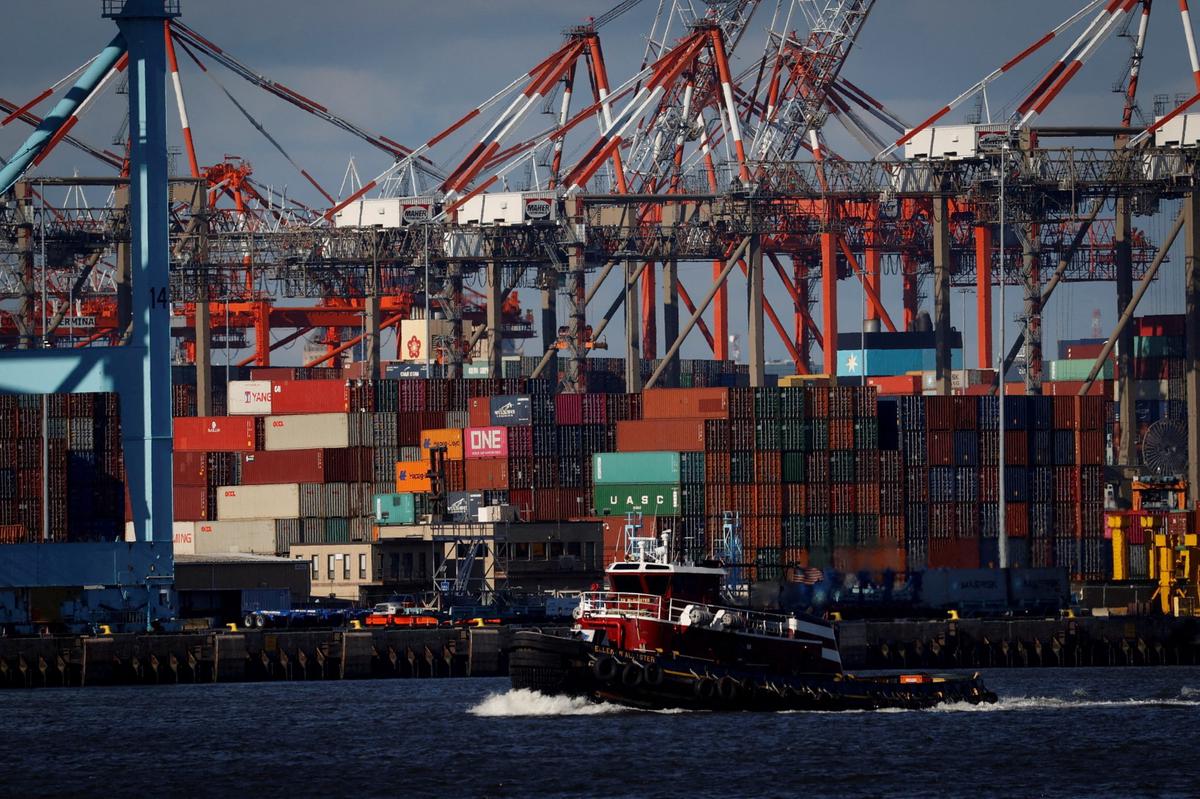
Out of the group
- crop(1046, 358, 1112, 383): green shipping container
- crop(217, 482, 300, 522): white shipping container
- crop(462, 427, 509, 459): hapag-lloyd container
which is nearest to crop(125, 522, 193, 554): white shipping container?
crop(217, 482, 300, 522): white shipping container

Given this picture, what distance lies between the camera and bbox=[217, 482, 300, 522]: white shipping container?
11756cm

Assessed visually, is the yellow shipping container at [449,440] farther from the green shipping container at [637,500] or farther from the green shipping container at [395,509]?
the green shipping container at [637,500]

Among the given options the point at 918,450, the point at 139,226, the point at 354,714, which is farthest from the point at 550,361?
the point at 354,714

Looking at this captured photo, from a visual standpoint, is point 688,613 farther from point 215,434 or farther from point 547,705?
point 215,434

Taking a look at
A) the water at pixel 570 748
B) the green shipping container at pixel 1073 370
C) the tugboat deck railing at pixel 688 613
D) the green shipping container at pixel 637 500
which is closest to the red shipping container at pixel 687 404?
the green shipping container at pixel 637 500

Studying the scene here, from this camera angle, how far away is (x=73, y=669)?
3105 inches

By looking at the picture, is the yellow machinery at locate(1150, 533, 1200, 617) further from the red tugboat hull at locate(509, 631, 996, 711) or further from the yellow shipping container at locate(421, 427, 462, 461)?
the red tugboat hull at locate(509, 631, 996, 711)

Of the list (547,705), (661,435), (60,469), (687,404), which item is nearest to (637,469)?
(661,435)

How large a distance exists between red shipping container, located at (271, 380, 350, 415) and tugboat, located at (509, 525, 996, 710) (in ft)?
187

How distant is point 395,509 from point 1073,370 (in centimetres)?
7718

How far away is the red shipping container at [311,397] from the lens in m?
120

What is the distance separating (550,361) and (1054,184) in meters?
40.5

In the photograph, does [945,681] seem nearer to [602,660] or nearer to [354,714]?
[602,660]

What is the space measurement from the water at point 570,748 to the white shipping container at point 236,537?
138 feet
